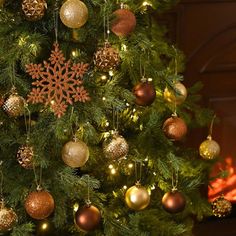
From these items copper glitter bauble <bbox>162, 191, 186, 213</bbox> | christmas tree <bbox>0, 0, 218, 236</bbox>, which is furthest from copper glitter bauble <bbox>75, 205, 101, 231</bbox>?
copper glitter bauble <bbox>162, 191, 186, 213</bbox>

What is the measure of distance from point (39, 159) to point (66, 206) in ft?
0.59

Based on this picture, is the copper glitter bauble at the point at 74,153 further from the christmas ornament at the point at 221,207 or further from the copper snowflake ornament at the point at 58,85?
the christmas ornament at the point at 221,207

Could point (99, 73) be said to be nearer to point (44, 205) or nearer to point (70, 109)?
point (70, 109)

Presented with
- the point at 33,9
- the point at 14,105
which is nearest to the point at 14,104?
the point at 14,105

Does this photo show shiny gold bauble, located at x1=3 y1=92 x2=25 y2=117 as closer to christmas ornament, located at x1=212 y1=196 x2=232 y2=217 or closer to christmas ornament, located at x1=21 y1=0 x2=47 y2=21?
christmas ornament, located at x1=21 y1=0 x2=47 y2=21

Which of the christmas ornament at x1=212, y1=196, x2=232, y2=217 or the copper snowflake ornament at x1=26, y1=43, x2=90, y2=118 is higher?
the copper snowflake ornament at x1=26, y1=43, x2=90, y2=118

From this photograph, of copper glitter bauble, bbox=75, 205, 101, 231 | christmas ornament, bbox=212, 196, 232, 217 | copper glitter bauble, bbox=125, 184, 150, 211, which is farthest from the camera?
christmas ornament, bbox=212, 196, 232, 217

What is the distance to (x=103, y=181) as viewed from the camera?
57.4 inches

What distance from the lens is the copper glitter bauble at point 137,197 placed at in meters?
1.35

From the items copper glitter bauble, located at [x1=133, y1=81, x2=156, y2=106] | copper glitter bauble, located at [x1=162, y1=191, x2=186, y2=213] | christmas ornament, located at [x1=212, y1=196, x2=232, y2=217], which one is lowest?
christmas ornament, located at [x1=212, y1=196, x2=232, y2=217]

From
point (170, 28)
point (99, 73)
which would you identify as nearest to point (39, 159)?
point (99, 73)

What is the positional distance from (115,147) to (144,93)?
16cm

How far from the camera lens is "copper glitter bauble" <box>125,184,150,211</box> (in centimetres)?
135

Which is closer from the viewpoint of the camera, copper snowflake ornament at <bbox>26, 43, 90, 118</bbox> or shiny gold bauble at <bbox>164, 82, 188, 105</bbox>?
copper snowflake ornament at <bbox>26, 43, 90, 118</bbox>
